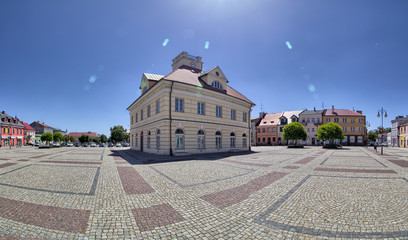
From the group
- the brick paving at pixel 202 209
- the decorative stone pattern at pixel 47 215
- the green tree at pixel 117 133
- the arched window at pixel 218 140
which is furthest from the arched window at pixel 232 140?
the green tree at pixel 117 133

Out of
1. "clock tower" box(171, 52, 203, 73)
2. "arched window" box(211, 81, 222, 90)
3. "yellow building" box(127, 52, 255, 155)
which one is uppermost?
"clock tower" box(171, 52, 203, 73)

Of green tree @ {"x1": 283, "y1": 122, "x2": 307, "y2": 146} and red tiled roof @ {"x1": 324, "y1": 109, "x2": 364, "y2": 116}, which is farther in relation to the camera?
red tiled roof @ {"x1": 324, "y1": 109, "x2": 364, "y2": 116}

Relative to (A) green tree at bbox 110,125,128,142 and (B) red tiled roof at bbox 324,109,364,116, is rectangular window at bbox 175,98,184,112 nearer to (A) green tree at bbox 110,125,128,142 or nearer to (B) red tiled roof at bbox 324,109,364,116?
(B) red tiled roof at bbox 324,109,364,116

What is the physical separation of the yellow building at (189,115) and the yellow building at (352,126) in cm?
4753

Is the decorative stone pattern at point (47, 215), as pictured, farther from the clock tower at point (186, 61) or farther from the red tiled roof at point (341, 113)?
the red tiled roof at point (341, 113)

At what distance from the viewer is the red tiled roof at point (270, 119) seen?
66000mm

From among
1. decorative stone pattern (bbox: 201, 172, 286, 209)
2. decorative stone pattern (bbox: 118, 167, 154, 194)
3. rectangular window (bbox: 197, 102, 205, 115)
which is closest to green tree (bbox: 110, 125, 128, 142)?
rectangular window (bbox: 197, 102, 205, 115)

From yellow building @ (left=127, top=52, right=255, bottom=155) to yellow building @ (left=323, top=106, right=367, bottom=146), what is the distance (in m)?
47.5

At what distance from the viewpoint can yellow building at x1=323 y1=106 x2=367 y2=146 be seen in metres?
57.4

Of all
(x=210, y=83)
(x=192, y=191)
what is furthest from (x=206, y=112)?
(x=192, y=191)

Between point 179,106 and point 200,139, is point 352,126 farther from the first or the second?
point 179,106

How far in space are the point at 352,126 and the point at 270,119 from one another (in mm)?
24517

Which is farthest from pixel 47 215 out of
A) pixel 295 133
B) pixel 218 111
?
pixel 295 133

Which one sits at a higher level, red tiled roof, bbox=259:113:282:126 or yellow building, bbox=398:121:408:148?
red tiled roof, bbox=259:113:282:126
